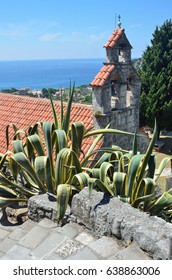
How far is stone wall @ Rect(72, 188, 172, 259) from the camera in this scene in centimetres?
233

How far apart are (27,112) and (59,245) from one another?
6817 mm

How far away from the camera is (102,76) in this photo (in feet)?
24.0

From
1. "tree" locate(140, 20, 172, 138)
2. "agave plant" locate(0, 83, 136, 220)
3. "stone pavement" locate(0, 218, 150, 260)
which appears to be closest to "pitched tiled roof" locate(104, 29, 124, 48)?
"agave plant" locate(0, 83, 136, 220)

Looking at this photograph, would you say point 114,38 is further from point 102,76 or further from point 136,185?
point 136,185

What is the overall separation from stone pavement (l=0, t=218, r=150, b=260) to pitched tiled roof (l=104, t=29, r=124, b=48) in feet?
17.3

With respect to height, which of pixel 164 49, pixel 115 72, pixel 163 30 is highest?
pixel 163 30

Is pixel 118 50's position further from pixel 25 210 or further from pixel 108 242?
pixel 108 242

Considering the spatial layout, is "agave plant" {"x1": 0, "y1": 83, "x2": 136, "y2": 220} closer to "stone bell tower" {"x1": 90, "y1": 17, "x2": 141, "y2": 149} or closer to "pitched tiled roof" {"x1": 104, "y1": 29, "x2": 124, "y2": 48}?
"stone bell tower" {"x1": 90, "y1": 17, "x2": 141, "y2": 149}

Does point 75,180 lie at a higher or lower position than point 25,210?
higher

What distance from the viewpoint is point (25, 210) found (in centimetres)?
353

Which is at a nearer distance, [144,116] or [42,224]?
[42,224]
